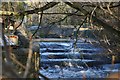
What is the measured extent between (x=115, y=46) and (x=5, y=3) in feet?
9.55

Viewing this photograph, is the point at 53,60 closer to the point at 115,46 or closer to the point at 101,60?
the point at 101,60

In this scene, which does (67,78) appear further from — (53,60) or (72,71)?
(53,60)

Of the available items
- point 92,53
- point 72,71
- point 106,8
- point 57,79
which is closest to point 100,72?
point 72,71

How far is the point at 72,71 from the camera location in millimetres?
11383

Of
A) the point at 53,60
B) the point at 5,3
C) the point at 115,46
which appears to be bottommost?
the point at 53,60

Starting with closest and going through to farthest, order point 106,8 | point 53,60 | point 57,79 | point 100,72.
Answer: point 106,8
point 57,79
point 100,72
point 53,60

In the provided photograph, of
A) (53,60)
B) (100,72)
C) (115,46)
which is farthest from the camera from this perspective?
(53,60)

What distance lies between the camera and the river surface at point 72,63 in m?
10.6

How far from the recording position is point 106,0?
14.1 feet

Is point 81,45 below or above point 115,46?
below

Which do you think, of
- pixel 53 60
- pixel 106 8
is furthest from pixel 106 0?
pixel 53 60

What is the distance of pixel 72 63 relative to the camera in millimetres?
12766

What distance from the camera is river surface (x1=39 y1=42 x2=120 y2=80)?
1060cm

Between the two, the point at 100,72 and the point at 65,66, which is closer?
the point at 100,72
